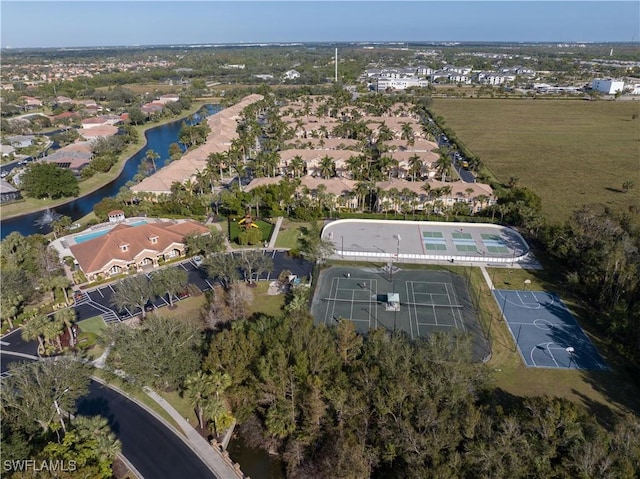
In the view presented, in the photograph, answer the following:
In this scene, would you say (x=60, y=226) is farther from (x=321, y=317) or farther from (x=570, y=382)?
(x=570, y=382)

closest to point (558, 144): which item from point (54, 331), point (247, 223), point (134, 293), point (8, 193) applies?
point (247, 223)

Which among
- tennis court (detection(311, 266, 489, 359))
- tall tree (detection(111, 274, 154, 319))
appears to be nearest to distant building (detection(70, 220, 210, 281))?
tall tree (detection(111, 274, 154, 319))

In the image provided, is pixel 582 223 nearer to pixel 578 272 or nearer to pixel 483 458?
pixel 578 272

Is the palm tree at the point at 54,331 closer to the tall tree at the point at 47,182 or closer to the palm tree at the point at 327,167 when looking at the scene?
the tall tree at the point at 47,182

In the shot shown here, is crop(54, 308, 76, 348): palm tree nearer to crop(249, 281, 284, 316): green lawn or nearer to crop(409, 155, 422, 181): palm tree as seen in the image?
crop(249, 281, 284, 316): green lawn

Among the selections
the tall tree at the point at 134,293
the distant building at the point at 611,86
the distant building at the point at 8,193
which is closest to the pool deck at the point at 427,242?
the tall tree at the point at 134,293
